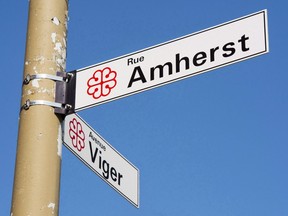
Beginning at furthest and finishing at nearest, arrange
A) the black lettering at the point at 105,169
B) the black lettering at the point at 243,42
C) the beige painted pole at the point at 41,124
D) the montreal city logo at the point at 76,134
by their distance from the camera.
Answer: the black lettering at the point at 105,169 → the montreal city logo at the point at 76,134 → the black lettering at the point at 243,42 → the beige painted pole at the point at 41,124

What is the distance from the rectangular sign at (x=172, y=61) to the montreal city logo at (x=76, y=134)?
0.21 meters

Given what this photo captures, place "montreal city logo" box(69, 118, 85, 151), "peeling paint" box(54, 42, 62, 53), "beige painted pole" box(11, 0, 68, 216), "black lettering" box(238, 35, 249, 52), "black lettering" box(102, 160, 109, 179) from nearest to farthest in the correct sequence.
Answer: "beige painted pole" box(11, 0, 68, 216), "black lettering" box(238, 35, 249, 52), "peeling paint" box(54, 42, 62, 53), "montreal city logo" box(69, 118, 85, 151), "black lettering" box(102, 160, 109, 179)

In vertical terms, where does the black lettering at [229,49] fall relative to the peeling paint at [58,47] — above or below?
below

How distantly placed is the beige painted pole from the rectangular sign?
0.68 feet

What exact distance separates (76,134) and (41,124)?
18.2 inches

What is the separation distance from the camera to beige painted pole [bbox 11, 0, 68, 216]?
10.9 ft

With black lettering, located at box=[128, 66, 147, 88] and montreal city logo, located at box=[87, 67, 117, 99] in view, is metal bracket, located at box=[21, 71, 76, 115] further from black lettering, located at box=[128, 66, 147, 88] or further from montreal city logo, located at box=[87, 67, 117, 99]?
black lettering, located at box=[128, 66, 147, 88]

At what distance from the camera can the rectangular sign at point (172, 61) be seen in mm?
3531

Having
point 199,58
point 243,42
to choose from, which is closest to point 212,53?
point 199,58

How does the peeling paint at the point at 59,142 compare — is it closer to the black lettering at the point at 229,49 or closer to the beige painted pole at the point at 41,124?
the beige painted pole at the point at 41,124

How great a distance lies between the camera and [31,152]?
3.42 meters

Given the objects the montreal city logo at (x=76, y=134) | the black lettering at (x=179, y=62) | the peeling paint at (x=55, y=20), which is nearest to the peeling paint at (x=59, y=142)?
the montreal city logo at (x=76, y=134)

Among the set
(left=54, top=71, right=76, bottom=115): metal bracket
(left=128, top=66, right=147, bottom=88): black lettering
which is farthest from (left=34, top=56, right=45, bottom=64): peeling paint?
(left=128, top=66, right=147, bottom=88): black lettering

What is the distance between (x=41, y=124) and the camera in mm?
3488
